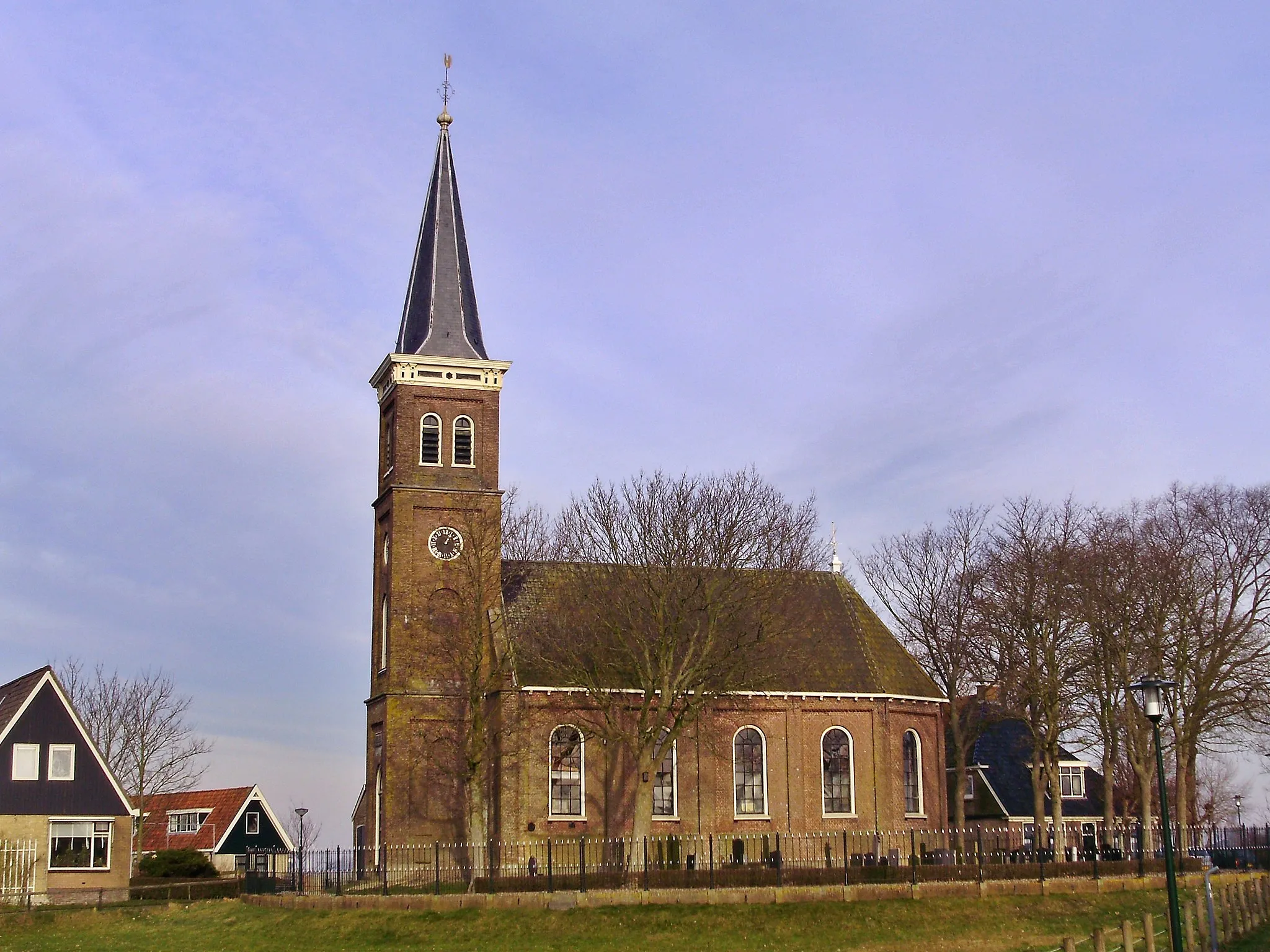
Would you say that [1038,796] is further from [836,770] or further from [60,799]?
[60,799]

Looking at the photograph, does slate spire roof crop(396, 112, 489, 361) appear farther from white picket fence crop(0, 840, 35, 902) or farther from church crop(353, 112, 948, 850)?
white picket fence crop(0, 840, 35, 902)

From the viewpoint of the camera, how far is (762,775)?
50.8m

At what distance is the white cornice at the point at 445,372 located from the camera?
170 ft

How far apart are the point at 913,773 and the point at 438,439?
21983 millimetres

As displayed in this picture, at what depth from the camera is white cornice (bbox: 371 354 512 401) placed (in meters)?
51.8

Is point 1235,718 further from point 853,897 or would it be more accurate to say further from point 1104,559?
point 853,897

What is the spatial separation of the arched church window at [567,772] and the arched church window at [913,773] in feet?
41.8

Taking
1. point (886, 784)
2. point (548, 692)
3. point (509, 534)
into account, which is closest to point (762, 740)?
point (886, 784)

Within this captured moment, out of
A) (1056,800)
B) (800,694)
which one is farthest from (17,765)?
(1056,800)

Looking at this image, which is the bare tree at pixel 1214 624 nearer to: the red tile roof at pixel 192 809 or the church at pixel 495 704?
the church at pixel 495 704

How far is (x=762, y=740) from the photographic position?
51.1m

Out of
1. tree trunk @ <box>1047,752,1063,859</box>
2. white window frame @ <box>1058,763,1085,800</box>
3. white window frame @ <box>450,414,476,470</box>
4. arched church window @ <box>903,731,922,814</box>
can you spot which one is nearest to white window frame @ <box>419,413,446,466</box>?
white window frame @ <box>450,414,476,470</box>

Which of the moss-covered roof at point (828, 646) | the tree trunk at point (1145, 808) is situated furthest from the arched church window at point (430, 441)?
the tree trunk at point (1145, 808)

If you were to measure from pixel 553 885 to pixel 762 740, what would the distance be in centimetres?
1593
